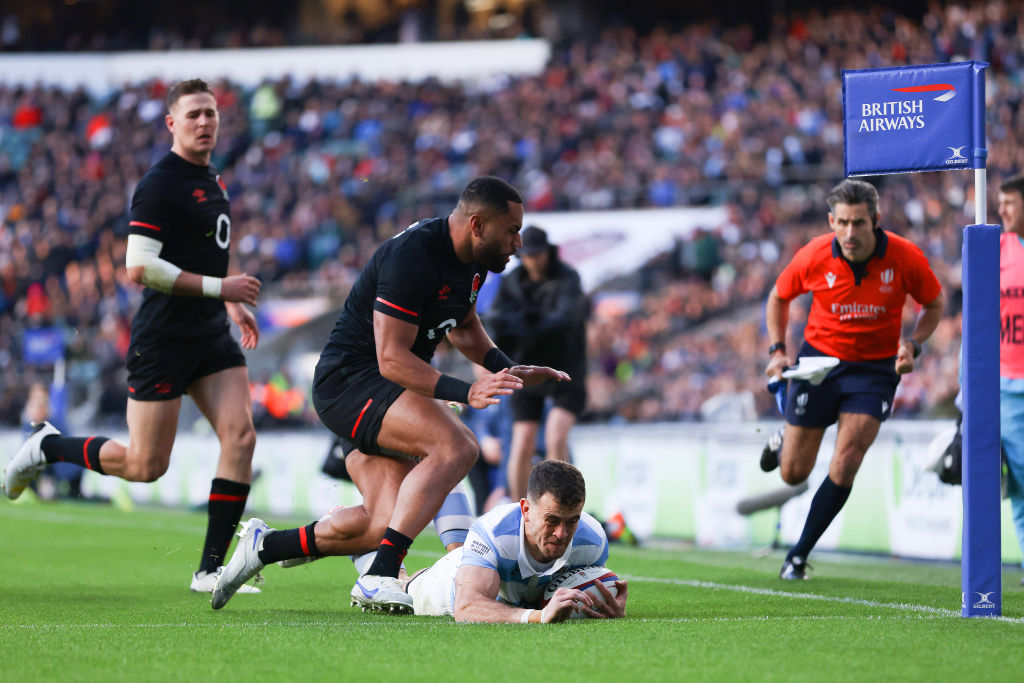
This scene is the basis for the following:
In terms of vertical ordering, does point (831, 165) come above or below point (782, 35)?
below

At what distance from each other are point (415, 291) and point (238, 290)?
5.15 ft

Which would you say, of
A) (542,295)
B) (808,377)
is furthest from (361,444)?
(542,295)

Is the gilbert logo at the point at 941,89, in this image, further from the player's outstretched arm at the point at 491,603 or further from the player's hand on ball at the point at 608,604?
the player's outstretched arm at the point at 491,603

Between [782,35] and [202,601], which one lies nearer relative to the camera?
[202,601]

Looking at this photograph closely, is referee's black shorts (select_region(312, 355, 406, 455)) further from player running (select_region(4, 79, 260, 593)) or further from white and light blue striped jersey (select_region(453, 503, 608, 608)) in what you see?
player running (select_region(4, 79, 260, 593))

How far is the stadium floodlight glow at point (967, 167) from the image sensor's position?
5445mm

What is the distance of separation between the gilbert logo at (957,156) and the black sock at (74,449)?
14.9 feet

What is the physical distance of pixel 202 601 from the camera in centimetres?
675

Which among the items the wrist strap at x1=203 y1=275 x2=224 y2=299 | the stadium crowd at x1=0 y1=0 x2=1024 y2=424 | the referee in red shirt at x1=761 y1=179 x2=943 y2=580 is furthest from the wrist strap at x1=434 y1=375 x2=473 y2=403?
the stadium crowd at x1=0 y1=0 x2=1024 y2=424

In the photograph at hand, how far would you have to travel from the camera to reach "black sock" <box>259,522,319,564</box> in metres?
5.88

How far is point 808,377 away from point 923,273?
887mm

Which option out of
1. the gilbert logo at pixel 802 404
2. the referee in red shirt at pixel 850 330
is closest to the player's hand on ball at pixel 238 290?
the referee in red shirt at pixel 850 330

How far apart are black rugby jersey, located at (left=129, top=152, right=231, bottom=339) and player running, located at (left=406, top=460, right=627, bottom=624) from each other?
222 centimetres

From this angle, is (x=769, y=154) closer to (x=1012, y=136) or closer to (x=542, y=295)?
(x=1012, y=136)
